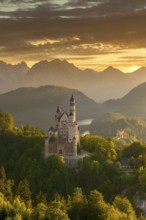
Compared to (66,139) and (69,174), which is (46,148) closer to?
(66,139)

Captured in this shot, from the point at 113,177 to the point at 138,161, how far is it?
6169mm

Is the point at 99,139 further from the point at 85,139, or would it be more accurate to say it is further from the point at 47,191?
the point at 47,191

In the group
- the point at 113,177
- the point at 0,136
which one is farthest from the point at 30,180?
the point at 0,136

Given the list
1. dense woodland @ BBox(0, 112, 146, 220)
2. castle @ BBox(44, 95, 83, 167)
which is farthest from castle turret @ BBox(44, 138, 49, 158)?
dense woodland @ BBox(0, 112, 146, 220)

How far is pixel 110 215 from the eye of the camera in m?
46.2

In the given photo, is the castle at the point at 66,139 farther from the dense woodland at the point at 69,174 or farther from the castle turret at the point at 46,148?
the dense woodland at the point at 69,174

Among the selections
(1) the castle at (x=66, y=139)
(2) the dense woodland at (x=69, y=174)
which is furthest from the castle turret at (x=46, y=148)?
(2) the dense woodland at (x=69, y=174)

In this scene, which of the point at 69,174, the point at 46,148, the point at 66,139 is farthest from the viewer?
the point at 66,139

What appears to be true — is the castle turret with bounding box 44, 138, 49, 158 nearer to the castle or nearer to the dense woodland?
the castle

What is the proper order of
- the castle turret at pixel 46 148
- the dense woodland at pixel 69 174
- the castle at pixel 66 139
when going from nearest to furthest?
the dense woodland at pixel 69 174
the castle at pixel 66 139
the castle turret at pixel 46 148

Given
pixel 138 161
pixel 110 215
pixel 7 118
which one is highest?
pixel 7 118

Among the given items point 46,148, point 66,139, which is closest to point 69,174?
point 46,148

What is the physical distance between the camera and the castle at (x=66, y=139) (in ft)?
248

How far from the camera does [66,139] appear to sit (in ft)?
256
